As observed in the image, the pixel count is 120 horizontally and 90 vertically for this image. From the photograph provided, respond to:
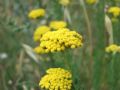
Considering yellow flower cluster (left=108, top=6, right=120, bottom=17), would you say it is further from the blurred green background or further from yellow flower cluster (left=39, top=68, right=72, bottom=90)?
yellow flower cluster (left=39, top=68, right=72, bottom=90)

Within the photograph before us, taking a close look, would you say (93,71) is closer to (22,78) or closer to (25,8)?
(22,78)

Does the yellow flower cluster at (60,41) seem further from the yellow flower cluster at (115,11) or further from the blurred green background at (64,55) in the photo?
the yellow flower cluster at (115,11)

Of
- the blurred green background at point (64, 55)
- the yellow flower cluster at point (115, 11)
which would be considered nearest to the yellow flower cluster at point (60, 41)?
the blurred green background at point (64, 55)

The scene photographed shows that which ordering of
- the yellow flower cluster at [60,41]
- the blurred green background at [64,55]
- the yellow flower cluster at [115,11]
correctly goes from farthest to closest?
1. the yellow flower cluster at [115,11]
2. the blurred green background at [64,55]
3. the yellow flower cluster at [60,41]

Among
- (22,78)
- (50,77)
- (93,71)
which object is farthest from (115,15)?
(50,77)

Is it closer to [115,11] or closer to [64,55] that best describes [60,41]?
[64,55]

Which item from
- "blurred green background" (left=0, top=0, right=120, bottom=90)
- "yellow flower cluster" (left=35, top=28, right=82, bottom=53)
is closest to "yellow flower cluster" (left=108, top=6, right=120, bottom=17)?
"blurred green background" (left=0, top=0, right=120, bottom=90)
